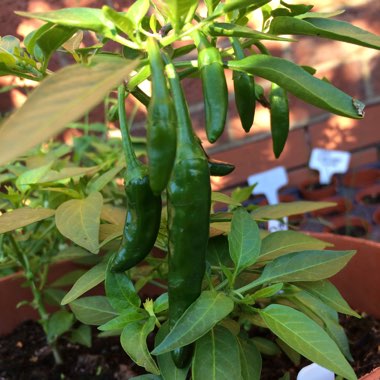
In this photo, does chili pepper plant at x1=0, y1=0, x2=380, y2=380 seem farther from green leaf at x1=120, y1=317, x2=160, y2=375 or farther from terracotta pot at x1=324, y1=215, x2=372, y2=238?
terracotta pot at x1=324, y1=215, x2=372, y2=238

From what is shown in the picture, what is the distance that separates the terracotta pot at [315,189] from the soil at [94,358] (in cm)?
67

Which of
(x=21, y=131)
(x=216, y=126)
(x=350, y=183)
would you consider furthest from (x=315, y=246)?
(x=350, y=183)

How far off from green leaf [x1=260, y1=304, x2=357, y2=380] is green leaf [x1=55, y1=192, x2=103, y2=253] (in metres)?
0.19

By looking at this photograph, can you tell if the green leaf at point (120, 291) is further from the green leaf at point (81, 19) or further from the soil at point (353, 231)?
the soil at point (353, 231)

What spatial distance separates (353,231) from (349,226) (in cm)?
2

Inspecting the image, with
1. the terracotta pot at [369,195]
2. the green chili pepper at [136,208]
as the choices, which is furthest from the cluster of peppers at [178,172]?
the terracotta pot at [369,195]

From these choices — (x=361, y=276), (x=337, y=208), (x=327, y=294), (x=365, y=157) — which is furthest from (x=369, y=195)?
(x=327, y=294)

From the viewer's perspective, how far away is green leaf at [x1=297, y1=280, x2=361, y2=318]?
0.63 meters

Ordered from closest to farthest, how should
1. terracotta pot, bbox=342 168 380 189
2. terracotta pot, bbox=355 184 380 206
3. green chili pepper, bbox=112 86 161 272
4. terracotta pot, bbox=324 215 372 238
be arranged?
1. green chili pepper, bbox=112 86 161 272
2. terracotta pot, bbox=324 215 372 238
3. terracotta pot, bbox=355 184 380 206
4. terracotta pot, bbox=342 168 380 189

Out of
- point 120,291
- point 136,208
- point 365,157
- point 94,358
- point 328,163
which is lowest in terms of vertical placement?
point 365,157

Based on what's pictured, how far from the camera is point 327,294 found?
2.10ft

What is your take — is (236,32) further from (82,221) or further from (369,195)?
(369,195)

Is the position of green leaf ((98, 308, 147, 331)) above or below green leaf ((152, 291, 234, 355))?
below

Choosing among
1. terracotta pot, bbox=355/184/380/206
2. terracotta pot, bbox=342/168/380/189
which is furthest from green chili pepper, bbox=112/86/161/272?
terracotta pot, bbox=342/168/380/189
